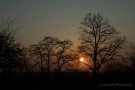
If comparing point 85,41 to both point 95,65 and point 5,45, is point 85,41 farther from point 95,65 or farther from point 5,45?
point 5,45

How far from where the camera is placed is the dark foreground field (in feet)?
80.9

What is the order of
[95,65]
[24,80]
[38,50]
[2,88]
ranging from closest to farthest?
[2,88] < [24,80] < [95,65] < [38,50]

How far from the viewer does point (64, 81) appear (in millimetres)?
30422

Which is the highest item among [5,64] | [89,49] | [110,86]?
[89,49]

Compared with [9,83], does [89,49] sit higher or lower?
higher

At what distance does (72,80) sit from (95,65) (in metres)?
12.0

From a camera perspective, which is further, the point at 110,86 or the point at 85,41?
the point at 85,41

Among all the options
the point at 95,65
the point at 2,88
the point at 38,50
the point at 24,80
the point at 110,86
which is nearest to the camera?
the point at 2,88

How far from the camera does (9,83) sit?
23.8 m

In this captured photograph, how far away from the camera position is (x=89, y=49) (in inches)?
1682

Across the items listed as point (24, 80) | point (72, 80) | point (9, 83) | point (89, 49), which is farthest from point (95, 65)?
point (9, 83)

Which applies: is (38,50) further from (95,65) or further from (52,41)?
(95,65)

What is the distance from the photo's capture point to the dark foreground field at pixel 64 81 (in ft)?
80.9

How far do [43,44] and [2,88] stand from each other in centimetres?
3794
